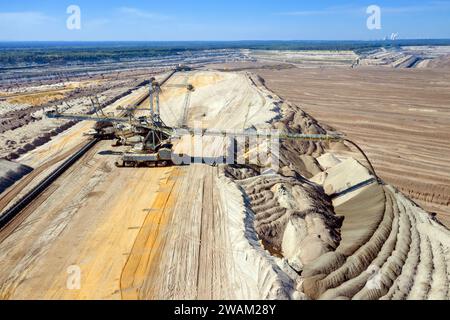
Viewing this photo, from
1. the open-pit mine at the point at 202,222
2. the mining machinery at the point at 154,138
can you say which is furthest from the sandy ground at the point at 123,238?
the mining machinery at the point at 154,138

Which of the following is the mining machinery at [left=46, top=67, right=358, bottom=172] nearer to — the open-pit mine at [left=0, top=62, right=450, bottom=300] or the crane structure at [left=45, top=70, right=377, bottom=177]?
the crane structure at [left=45, top=70, right=377, bottom=177]

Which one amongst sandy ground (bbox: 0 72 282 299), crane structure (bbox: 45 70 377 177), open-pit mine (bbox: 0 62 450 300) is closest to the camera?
sandy ground (bbox: 0 72 282 299)

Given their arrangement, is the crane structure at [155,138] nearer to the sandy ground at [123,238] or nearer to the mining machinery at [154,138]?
the mining machinery at [154,138]

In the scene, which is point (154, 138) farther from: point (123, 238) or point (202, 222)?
point (123, 238)

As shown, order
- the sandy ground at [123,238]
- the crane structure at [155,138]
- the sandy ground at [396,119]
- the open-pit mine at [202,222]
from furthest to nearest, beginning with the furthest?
the sandy ground at [396,119] → the crane structure at [155,138] → the open-pit mine at [202,222] → the sandy ground at [123,238]

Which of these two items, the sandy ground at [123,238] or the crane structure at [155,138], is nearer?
the sandy ground at [123,238]

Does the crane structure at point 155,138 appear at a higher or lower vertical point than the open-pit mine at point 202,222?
higher

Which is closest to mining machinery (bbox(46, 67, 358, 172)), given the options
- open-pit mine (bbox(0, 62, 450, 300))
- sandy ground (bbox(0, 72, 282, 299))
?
open-pit mine (bbox(0, 62, 450, 300))

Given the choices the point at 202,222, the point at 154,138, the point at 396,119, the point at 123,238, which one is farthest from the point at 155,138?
the point at 396,119
